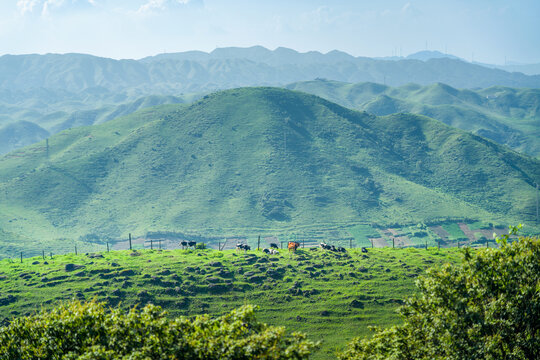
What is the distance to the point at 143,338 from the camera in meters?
29.2

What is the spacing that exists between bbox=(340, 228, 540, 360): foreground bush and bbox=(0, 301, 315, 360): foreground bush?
463 inches

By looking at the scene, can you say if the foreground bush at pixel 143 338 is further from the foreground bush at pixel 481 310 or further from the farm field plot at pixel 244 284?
the farm field plot at pixel 244 284

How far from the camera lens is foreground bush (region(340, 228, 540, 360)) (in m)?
32.3

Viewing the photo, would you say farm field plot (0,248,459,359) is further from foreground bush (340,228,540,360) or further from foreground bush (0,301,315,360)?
foreground bush (0,301,315,360)

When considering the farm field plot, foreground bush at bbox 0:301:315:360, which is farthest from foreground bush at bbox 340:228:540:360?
the farm field plot

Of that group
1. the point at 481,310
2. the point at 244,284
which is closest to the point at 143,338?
the point at 481,310

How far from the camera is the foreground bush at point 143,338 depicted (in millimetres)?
26891

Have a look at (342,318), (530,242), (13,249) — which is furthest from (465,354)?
(13,249)

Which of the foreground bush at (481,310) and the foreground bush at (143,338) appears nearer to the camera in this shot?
the foreground bush at (143,338)

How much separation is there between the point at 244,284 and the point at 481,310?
5970cm

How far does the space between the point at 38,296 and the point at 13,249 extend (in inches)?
4647

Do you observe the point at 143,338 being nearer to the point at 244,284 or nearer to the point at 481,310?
the point at 481,310

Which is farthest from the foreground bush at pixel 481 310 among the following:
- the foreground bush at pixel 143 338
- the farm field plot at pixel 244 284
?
the farm field plot at pixel 244 284

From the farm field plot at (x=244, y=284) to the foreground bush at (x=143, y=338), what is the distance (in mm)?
45220
